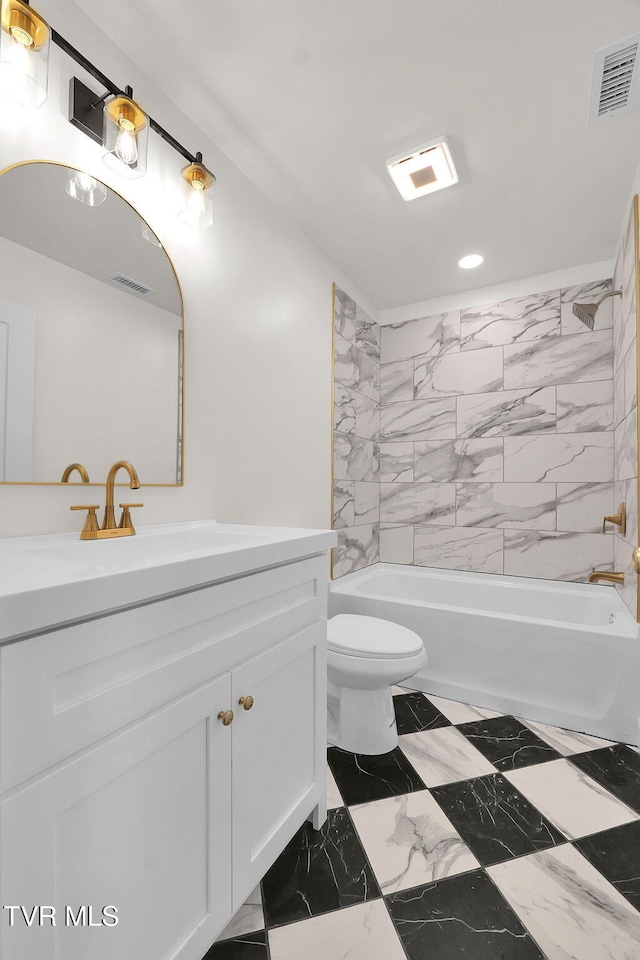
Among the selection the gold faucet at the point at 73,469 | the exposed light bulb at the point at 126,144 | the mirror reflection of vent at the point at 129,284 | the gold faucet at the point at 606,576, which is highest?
the exposed light bulb at the point at 126,144

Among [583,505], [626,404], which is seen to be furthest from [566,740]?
[626,404]

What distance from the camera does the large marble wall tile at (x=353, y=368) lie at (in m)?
2.74

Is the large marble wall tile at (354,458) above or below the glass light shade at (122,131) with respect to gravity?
below

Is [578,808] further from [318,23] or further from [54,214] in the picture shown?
[318,23]

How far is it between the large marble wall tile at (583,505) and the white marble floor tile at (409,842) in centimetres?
189

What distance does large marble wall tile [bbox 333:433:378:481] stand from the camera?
2.71m

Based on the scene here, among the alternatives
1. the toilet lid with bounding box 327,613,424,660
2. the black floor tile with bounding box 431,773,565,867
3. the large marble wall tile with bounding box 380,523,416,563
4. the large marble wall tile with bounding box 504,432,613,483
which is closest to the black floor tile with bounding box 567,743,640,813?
the black floor tile with bounding box 431,773,565,867

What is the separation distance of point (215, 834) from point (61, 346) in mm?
1259

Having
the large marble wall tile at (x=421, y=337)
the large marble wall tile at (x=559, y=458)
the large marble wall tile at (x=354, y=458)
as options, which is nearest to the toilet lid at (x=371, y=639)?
the large marble wall tile at (x=354, y=458)

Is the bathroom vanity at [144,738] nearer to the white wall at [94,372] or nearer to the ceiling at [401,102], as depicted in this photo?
the white wall at [94,372]

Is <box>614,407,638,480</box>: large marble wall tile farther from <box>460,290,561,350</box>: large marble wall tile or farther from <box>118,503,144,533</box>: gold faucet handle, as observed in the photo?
<box>118,503,144,533</box>: gold faucet handle

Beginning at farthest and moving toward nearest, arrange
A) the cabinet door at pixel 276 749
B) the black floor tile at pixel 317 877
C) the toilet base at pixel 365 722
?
the toilet base at pixel 365 722
the black floor tile at pixel 317 877
the cabinet door at pixel 276 749

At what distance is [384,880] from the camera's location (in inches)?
46.4

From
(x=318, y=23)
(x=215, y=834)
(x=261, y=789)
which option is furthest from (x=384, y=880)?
(x=318, y=23)
